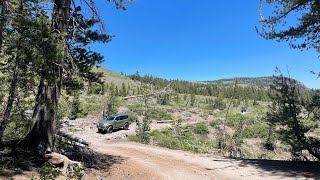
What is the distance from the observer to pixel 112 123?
32219 mm

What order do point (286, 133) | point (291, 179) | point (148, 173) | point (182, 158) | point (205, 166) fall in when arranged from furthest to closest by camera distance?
point (182, 158)
point (286, 133)
point (205, 166)
point (148, 173)
point (291, 179)

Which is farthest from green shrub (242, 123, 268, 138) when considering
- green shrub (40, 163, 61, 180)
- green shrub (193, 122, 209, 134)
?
green shrub (40, 163, 61, 180)

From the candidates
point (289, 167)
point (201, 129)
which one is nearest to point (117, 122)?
point (201, 129)

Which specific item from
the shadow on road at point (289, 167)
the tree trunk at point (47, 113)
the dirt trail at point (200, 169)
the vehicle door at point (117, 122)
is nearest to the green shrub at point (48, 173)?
the tree trunk at point (47, 113)

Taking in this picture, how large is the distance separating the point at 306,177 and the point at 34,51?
903cm

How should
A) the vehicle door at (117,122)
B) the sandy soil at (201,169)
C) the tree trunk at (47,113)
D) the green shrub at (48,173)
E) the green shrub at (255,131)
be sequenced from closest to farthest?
the green shrub at (48,173), the tree trunk at (47,113), the sandy soil at (201,169), the vehicle door at (117,122), the green shrub at (255,131)

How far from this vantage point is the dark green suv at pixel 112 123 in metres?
31.5

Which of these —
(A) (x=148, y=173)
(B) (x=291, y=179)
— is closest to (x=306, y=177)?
(B) (x=291, y=179)

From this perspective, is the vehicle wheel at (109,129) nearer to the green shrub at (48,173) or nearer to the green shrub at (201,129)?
the green shrub at (201,129)

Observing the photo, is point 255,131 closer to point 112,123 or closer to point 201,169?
point 112,123

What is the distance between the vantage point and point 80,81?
12.3 meters

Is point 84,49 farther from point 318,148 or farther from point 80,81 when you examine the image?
point 318,148

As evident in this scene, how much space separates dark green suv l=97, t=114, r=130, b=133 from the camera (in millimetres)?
31516

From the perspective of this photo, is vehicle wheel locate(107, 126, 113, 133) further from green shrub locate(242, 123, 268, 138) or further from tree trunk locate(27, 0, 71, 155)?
tree trunk locate(27, 0, 71, 155)
